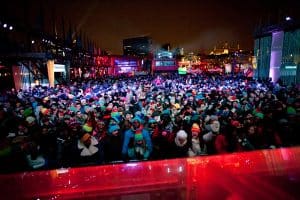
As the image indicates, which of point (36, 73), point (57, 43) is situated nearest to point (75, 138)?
point (36, 73)

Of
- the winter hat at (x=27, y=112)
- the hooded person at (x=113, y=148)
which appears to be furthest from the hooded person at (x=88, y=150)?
the winter hat at (x=27, y=112)

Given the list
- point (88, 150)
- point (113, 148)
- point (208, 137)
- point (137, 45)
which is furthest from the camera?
point (137, 45)

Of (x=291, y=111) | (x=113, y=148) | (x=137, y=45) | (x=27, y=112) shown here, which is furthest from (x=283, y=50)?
(x=137, y=45)

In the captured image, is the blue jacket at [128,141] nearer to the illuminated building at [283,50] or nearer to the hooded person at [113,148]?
the hooded person at [113,148]

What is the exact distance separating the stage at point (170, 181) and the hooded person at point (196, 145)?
0.68 m

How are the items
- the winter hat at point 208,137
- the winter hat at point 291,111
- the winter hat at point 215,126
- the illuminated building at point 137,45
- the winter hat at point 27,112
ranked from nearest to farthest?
the winter hat at point 208,137 → the winter hat at point 215,126 → the winter hat at point 291,111 → the winter hat at point 27,112 → the illuminated building at point 137,45

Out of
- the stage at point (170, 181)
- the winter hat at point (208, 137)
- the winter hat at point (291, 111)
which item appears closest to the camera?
the stage at point (170, 181)

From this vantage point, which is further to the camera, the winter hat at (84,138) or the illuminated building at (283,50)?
the illuminated building at (283,50)

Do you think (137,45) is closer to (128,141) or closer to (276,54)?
(276,54)

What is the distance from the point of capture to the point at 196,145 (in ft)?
22.8

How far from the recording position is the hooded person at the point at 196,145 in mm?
6859

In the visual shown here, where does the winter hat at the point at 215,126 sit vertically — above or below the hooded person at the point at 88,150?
above

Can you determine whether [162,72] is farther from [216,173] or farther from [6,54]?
[216,173]

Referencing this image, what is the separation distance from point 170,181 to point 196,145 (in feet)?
6.40
